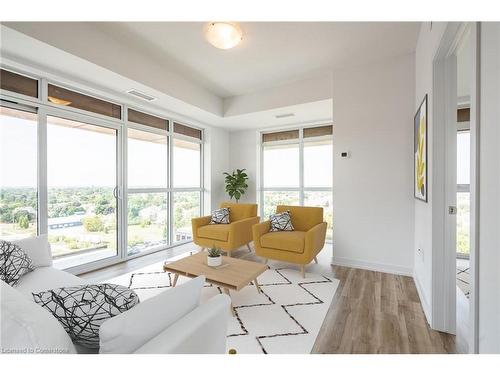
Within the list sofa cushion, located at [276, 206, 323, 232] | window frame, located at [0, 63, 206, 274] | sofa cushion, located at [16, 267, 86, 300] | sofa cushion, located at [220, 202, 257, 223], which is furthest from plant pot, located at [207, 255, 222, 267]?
window frame, located at [0, 63, 206, 274]

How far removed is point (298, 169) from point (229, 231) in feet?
7.73

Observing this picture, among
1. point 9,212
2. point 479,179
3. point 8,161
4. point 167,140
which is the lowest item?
point 9,212

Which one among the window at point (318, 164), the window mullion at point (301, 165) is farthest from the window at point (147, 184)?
the window at point (318, 164)

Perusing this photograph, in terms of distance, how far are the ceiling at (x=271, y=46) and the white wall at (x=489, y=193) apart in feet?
6.17

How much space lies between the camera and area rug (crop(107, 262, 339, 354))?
1728 millimetres

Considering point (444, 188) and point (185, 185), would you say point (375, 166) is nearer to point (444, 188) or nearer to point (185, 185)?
point (444, 188)

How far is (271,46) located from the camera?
285 centimetres

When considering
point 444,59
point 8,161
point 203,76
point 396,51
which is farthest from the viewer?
point 203,76

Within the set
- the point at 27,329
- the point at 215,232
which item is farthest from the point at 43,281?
the point at 215,232

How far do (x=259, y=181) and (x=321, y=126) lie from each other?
1.79 metres

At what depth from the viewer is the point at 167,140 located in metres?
4.50

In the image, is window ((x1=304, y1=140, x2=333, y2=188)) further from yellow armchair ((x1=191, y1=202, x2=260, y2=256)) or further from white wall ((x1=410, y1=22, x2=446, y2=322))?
white wall ((x1=410, y1=22, x2=446, y2=322))

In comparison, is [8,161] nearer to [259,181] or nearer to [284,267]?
[284,267]

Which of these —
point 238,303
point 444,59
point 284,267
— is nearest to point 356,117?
point 444,59
